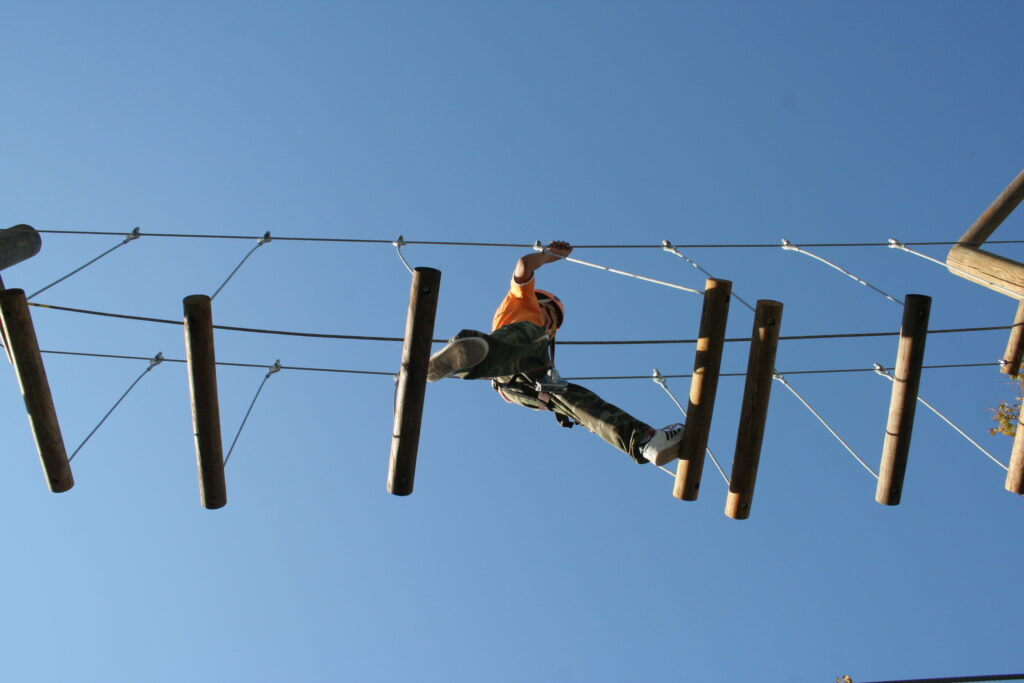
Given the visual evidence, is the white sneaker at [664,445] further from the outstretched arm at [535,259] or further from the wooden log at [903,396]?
the outstretched arm at [535,259]

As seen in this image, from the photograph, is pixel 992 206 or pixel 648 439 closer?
pixel 648 439

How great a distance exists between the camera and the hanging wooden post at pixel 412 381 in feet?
10.8

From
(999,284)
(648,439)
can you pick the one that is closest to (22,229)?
(648,439)

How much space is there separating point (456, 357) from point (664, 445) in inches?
40.2

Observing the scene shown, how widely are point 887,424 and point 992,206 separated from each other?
61.8 inches

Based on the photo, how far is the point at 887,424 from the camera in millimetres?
3814

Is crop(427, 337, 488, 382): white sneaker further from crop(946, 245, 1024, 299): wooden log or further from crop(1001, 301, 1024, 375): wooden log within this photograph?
crop(1001, 301, 1024, 375): wooden log

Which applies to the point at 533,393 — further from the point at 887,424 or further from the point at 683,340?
the point at 887,424

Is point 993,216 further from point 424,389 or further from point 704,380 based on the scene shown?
point 424,389

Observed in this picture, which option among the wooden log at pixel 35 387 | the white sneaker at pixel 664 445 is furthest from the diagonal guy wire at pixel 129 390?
the white sneaker at pixel 664 445

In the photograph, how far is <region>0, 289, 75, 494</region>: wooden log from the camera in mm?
3479

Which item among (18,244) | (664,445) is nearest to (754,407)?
(664,445)

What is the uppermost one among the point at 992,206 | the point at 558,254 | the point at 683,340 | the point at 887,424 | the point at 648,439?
the point at 992,206

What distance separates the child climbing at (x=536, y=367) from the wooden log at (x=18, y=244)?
2105mm
